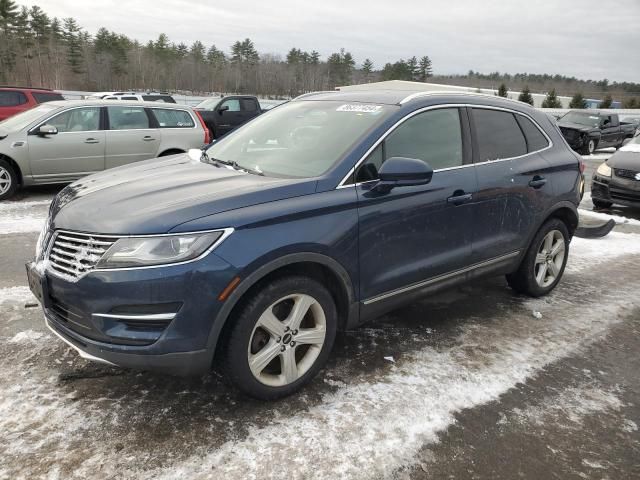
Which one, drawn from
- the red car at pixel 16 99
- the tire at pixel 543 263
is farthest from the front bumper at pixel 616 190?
the red car at pixel 16 99

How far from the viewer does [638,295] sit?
198 inches

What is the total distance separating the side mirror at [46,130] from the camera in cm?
823

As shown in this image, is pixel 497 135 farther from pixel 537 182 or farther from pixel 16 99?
pixel 16 99

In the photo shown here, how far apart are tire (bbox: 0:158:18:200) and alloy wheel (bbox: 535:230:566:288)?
307 inches

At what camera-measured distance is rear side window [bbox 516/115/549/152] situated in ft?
14.4

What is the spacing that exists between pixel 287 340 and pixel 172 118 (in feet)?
26.1

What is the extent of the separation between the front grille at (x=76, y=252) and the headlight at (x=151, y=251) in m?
0.05

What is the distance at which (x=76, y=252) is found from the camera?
8.41 ft

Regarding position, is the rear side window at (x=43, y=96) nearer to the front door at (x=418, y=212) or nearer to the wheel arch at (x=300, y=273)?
the front door at (x=418, y=212)

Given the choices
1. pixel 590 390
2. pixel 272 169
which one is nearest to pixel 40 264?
pixel 272 169

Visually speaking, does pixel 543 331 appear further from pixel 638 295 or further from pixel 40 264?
pixel 40 264

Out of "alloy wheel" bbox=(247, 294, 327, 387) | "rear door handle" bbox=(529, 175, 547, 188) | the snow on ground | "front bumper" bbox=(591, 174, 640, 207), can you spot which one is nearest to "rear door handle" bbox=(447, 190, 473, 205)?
"rear door handle" bbox=(529, 175, 547, 188)

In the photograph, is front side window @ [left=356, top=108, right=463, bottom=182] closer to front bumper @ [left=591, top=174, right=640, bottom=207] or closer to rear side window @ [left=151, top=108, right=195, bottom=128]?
front bumper @ [left=591, top=174, right=640, bottom=207]

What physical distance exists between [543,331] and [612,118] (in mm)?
20585
